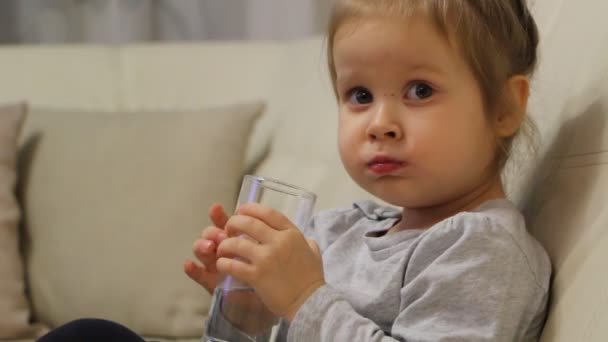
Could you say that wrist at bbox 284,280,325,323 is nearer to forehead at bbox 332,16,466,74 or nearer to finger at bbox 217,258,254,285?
finger at bbox 217,258,254,285

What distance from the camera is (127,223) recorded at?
1680 millimetres

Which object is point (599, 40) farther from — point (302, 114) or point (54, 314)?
point (54, 314)

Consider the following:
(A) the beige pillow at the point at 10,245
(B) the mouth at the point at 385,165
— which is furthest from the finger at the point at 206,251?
(A) the beige pillow at the point at 10,245

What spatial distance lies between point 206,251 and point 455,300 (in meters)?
0.32

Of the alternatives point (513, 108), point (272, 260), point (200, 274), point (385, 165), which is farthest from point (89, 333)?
point (513, 108)

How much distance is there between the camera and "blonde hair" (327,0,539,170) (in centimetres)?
89

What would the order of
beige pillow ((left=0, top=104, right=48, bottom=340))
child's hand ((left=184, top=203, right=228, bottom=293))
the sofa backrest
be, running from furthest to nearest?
beige pillow ((left=0, top=104, right=48, bottom=340)) < child's hand ((left=184, top=203, right=228, bottom=293)) < the sofa backrest

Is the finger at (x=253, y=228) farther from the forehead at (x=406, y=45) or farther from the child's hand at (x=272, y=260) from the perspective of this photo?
the forehead at (x=406, y=45)

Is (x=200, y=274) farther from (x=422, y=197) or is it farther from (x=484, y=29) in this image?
(x=484, y=29)

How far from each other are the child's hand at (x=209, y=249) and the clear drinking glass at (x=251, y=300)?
0.22 ft

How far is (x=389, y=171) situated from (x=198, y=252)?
0.26 meters

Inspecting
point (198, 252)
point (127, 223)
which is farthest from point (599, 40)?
point (127, 223)

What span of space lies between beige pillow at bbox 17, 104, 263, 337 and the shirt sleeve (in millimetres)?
814

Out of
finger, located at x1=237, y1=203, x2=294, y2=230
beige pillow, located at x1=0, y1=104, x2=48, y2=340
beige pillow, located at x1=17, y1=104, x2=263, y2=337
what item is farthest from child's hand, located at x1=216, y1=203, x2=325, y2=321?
beige pillow, located at x1=0, y1=104, x2=48, y2=340
